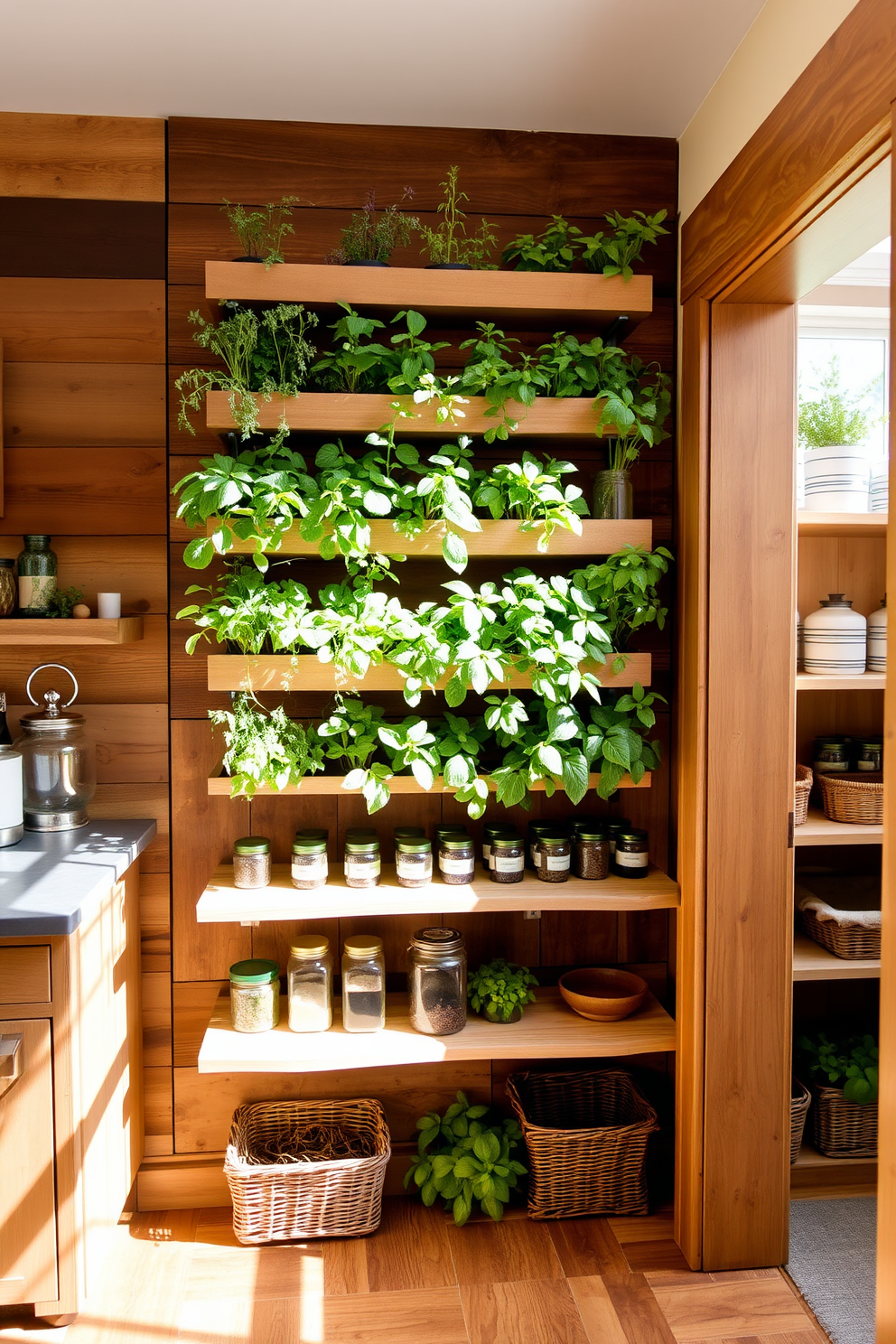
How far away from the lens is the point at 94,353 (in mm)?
2297

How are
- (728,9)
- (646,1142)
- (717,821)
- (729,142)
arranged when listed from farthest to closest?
(646,1142) < (717,821) < (729,142) < (728,9)

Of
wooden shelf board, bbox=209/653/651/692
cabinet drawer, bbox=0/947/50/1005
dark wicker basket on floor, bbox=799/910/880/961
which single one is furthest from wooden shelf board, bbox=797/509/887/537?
cabinet drawer, bbox=0/947/50/1005

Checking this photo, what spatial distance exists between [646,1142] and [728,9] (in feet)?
7.88

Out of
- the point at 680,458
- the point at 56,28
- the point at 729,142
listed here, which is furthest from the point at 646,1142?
the point at 56,28

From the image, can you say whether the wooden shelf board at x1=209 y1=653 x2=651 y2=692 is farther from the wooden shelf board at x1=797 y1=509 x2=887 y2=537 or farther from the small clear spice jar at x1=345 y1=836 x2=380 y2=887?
the wooden shelf board at x1=797 y1=509 x2=887 y2=537

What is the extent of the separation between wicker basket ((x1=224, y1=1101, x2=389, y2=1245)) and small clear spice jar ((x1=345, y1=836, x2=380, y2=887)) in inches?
23.8

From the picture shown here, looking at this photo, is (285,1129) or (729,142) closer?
(729,142)

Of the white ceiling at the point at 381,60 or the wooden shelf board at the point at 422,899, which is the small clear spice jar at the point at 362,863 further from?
the white ceiling at the point at 381,60

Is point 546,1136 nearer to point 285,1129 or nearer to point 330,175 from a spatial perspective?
point 285,1129

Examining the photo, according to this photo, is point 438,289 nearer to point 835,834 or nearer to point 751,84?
point 751,84

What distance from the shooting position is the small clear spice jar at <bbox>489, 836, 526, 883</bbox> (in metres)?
2.22

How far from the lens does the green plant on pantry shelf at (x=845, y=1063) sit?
241 centimetres

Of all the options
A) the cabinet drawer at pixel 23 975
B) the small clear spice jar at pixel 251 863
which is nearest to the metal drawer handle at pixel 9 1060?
the cabinet drawer at pixel 23 975

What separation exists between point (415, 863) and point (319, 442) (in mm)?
996
